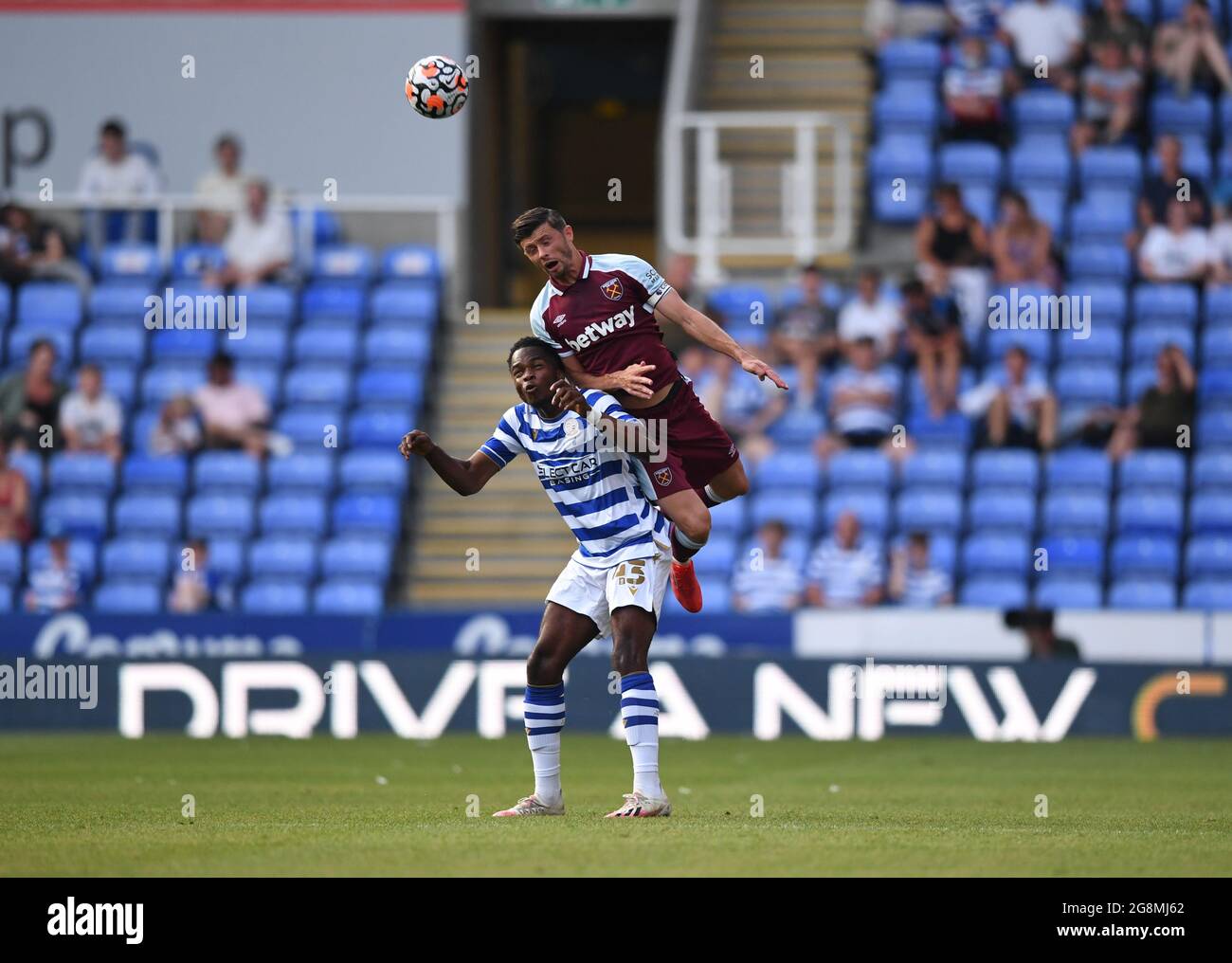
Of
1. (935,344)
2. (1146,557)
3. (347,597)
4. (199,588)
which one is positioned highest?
(935,344)

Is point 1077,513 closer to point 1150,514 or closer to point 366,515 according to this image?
point 1150,514

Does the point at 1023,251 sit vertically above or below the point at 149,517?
above

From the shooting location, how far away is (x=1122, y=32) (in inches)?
874

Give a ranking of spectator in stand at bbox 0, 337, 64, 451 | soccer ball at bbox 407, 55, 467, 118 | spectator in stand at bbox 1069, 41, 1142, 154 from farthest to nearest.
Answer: spectator in stand at bbox 1069, 41, 1142, 154 < spectator in stand at bbox 0, 337, 64, 451 < soccer ball at bbox 407, 55, 467, 118

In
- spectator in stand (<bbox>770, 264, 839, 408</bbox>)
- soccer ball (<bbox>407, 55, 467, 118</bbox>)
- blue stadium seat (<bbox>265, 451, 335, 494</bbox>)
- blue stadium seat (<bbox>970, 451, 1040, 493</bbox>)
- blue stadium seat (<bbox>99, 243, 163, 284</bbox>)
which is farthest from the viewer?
blue stadium seat (<bbox>99, 243, 163, 284</bbox>)

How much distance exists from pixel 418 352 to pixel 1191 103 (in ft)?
26.0

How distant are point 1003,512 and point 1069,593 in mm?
974

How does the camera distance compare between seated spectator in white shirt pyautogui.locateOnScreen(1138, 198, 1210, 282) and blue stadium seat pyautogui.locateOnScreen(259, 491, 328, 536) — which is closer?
blue stadium seat pyautogui.locateOnScreen(259, 491, 328, 536)

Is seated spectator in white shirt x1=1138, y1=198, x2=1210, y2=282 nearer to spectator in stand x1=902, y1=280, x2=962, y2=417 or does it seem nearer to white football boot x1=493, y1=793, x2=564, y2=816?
spectator in stand x1=902, y1=280, x2=962, y2=417

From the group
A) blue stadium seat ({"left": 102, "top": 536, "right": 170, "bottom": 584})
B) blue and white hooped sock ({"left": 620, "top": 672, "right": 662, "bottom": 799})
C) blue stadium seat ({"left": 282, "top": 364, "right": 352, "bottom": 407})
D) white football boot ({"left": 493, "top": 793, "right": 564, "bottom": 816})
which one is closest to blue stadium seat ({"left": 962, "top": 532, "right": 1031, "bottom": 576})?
blue stadium seat ({"left": 282, "top": 364, "right": 352, "bottom": 407})

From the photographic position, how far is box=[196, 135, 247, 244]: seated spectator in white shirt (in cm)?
2248

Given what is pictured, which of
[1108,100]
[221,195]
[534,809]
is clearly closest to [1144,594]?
[1108,100]

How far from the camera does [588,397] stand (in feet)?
34.2

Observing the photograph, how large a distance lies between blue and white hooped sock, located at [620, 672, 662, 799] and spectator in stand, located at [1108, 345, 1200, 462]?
399 inches
